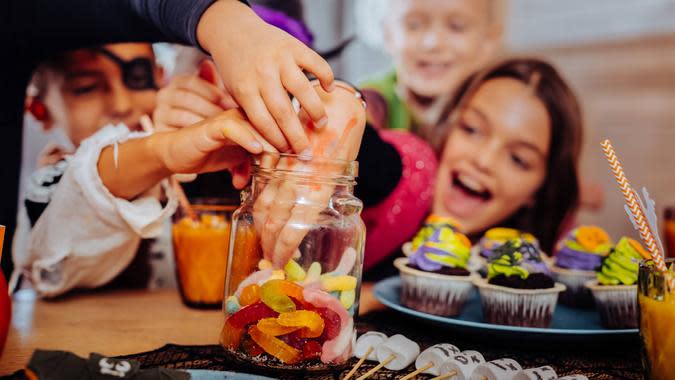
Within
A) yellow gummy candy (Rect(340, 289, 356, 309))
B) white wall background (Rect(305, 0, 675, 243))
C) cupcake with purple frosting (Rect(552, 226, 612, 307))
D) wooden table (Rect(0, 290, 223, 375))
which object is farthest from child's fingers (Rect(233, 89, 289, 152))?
white wall background (Rect(305, 0, 675, 243))

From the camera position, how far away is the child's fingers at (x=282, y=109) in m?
0.79

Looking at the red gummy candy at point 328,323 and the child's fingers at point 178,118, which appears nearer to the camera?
the red gummy candy at point 328,323

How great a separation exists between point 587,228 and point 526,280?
1.19ft

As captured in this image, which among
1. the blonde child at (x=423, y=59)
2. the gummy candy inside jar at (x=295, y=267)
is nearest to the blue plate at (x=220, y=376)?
the gummy candy inside jar at (x=295, y=267)

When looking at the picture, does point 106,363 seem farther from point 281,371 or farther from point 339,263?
point 339,263

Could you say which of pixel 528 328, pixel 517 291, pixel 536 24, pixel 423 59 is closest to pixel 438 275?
pixel 517 291

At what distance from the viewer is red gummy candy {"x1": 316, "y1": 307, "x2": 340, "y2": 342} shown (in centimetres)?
72

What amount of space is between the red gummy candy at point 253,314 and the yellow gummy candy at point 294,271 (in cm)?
6

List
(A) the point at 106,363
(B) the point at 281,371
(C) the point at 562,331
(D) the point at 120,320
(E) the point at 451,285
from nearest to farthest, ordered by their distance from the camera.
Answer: (A) the point at 106,363 → (B) the point at 281,371 → (C) the point at 562,331 → (D) the point at 120,320 → (E) the point at 451,285

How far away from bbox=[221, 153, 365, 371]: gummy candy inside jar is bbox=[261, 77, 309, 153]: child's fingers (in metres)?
0.04

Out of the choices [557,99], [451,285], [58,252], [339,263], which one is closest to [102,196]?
[58,252]

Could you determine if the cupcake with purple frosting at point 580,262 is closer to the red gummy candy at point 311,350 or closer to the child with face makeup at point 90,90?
the red gummy candy at point 311,350

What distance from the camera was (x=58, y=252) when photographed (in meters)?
1.17

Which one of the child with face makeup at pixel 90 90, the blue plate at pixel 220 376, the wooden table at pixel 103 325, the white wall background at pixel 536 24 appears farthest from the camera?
the white wall background at pixel 536 24
